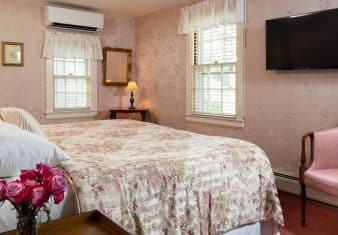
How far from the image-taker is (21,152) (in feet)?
5.29

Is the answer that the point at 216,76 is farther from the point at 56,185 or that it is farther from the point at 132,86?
the point at 56,185

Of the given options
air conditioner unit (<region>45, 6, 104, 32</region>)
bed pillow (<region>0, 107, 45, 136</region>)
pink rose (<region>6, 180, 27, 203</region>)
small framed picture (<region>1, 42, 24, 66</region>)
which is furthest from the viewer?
air conditioner unit (<region>45, 6, 104, 32</region>)

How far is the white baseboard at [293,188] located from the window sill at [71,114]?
3072 millimetres

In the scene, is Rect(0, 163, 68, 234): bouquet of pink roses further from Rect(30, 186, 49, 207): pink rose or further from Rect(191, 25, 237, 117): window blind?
Rect(191, 25, 237, 117): window blind

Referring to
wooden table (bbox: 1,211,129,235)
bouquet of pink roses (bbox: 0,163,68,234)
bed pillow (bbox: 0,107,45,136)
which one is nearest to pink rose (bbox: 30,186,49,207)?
bouquet of pink roses (bbox: 0,163,68,234)

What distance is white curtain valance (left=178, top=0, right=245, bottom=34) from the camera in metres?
4.05

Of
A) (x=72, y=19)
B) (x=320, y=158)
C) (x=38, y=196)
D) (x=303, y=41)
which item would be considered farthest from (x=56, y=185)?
(x=72, y=19)

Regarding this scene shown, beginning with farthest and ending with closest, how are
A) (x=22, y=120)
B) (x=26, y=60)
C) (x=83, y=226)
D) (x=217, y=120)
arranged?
(x=26, y=60) → (x=217, y=120) → (x=22, y=120) → (x=83, y=226)

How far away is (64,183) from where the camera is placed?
3.56 ft

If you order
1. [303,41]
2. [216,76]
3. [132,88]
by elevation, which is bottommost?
[132,88]

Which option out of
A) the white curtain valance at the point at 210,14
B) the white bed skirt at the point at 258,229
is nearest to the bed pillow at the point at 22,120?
the white bed skirt at the point at 258,229

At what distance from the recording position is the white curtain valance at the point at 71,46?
4.92 metres

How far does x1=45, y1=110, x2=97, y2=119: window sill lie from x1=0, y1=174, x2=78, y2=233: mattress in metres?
3.62

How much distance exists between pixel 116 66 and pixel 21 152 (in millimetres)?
4193
